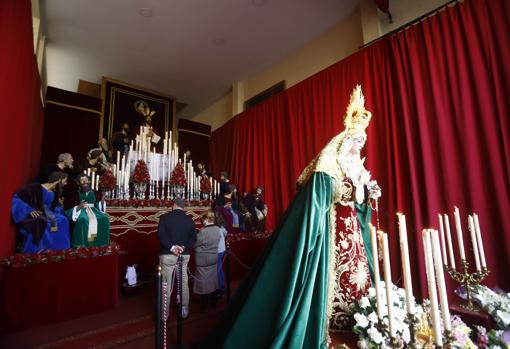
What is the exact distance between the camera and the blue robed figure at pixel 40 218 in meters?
3.16

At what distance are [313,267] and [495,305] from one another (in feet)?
3.98

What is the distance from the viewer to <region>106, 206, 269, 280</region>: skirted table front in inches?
180

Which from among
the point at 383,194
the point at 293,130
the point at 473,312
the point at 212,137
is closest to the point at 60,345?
the point at 473,312

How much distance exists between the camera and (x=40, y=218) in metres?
3.22

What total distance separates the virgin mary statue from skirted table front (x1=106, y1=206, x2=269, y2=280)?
2688 mm

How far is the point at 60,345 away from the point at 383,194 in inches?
174

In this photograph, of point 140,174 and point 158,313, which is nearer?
point 158,313

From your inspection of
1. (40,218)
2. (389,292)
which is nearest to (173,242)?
(40,218)

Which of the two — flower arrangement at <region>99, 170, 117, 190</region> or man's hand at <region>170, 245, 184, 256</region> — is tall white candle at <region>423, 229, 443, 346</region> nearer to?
man's hand at <region>170, 245, 184, 256</region>

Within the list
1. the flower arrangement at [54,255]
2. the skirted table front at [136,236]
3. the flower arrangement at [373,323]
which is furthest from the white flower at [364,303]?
the skirted table front at [136,236]

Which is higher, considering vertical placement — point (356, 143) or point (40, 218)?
point (356, 143)

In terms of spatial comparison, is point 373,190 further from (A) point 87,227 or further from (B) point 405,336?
(A) point 87,227

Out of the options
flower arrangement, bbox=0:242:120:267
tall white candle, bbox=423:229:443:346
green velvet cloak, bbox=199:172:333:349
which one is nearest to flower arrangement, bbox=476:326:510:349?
tall white candle, bbox=423:229:443:346

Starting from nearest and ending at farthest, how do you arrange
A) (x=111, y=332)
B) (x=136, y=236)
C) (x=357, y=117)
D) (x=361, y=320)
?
(x=361, y=320), (x=357, y=117), (x=111, y=332), (x=136, y=236)
